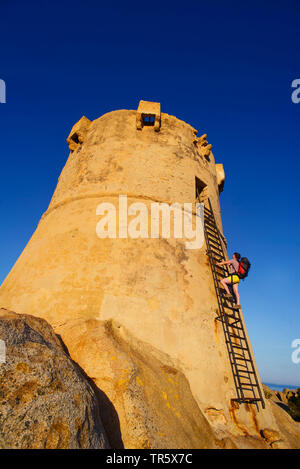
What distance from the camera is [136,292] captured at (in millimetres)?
5402

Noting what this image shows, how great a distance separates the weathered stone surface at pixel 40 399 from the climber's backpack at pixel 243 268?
431 centimetres

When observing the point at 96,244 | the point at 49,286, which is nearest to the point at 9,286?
the point at 49,286

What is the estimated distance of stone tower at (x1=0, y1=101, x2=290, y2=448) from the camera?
144 inches

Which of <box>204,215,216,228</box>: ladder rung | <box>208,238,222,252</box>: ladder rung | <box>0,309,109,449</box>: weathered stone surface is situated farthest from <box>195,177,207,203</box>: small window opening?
<box>0,309,109,449</box>: weathered stone surface

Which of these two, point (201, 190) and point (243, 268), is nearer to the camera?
point (243, 268)

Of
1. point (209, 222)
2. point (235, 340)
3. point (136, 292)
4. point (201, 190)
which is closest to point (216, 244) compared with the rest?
point (209, 222)

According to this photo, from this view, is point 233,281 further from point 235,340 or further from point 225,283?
point 235,340

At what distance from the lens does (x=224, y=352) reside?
5.34m

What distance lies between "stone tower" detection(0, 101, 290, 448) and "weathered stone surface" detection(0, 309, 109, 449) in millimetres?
730

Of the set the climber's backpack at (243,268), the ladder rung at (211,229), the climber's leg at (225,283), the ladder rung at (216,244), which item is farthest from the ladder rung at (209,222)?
the climber's leg at (225,283)

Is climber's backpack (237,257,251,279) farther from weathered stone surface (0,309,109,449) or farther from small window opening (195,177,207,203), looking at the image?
weathered stone surface (0,309,109,449)

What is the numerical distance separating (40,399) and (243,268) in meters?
4.92

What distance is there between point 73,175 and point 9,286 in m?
3.61
